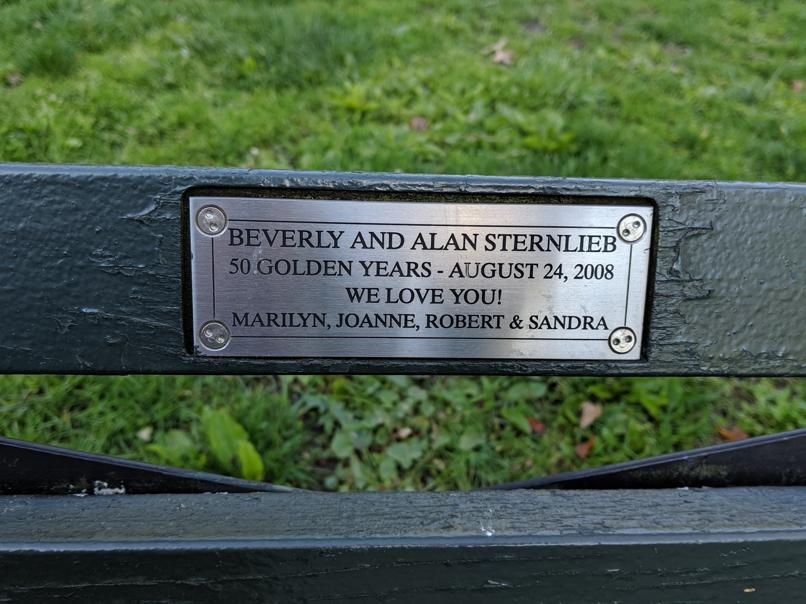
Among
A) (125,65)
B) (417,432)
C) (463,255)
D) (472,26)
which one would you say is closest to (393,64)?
(472,26)

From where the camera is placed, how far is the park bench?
86cm

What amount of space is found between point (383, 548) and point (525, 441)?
1.40m

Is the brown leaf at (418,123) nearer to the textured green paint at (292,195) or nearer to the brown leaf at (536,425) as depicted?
the brown leaf at (536,425)

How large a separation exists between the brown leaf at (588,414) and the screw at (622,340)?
117 centimetres

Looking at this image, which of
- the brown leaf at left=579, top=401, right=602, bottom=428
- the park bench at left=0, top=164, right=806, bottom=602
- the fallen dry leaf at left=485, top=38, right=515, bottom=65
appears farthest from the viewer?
the fallen dry leaf at left=485, top=38, right=515, bottom=65

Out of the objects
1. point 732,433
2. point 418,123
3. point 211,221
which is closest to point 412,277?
point 211,221

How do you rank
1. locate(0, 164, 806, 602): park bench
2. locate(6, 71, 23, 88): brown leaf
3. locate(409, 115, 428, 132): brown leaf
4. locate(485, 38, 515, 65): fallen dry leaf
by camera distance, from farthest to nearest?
locate(485, 38, 515, 65): fallen dry leaf, locate(6, 71, 23, 88): brown leaf, locate(409, 115, 428, 132): brown leaf, locate(0, 164, 806, 602): park bench

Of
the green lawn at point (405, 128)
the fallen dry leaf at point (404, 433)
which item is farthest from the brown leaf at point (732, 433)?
the fallen dry leaf at point (404, 433)

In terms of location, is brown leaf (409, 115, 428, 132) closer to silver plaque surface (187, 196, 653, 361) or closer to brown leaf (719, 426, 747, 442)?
brown leaf (719, 426, 747, 442)

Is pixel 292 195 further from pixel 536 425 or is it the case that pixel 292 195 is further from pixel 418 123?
pixel 418 123

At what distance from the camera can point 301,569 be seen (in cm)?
86

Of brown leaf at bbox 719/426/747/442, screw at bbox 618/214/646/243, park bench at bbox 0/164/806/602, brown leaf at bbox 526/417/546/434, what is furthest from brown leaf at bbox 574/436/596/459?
screw at bbox 618/214/646/243

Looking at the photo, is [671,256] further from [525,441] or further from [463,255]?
[525,441]

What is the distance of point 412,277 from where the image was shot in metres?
1.07
